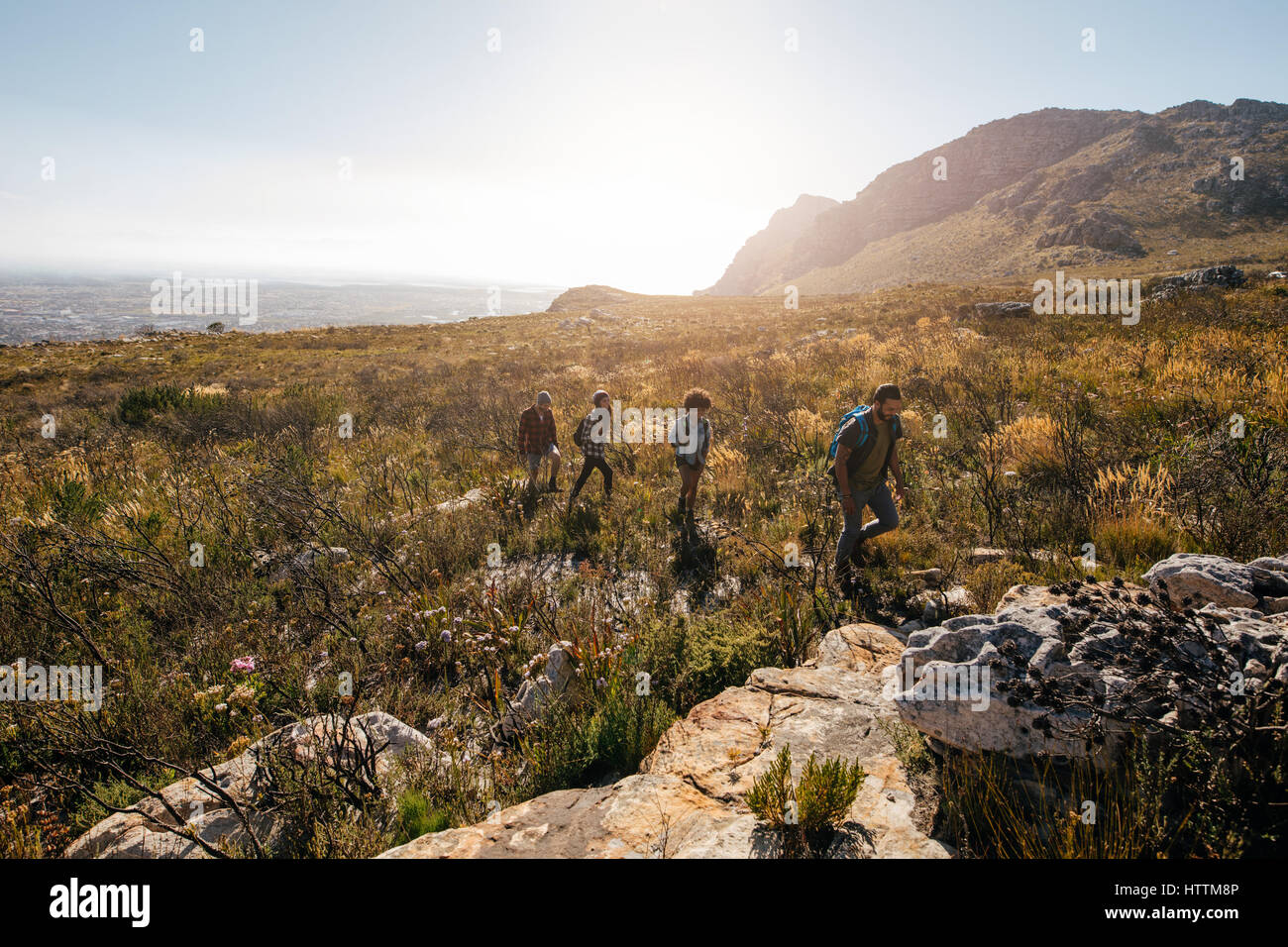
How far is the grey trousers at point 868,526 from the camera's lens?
197 inches

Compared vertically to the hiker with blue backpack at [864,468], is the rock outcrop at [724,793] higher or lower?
lower

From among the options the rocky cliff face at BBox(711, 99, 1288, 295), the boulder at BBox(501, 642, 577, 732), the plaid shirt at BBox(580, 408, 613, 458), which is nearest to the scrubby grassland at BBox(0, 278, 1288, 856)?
the boulder at BBox(501, 642, 577, 732)

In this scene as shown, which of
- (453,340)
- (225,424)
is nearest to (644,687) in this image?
(225,424)

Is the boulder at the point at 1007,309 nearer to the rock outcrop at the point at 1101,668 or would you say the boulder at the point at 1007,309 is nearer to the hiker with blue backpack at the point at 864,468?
the hiker with blue backpack at the point at 864,468

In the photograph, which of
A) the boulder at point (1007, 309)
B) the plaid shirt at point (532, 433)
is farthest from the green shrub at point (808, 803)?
the boulder at point (1007, 309)

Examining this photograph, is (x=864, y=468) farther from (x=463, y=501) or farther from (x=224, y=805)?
(x=463, y=501)

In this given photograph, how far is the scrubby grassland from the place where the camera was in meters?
3.18

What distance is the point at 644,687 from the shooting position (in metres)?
3.40

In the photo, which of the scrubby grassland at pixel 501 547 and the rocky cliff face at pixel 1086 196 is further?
the rocky cliff face at pixel 1086 196

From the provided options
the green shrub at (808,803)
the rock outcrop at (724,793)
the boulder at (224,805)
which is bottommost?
the boulder at (224,805)

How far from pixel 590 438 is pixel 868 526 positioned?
376 centimetres

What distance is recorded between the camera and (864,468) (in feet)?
16.4

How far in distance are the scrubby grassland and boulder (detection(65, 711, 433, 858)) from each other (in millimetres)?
168

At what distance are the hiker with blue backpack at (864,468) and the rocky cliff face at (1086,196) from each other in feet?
127
